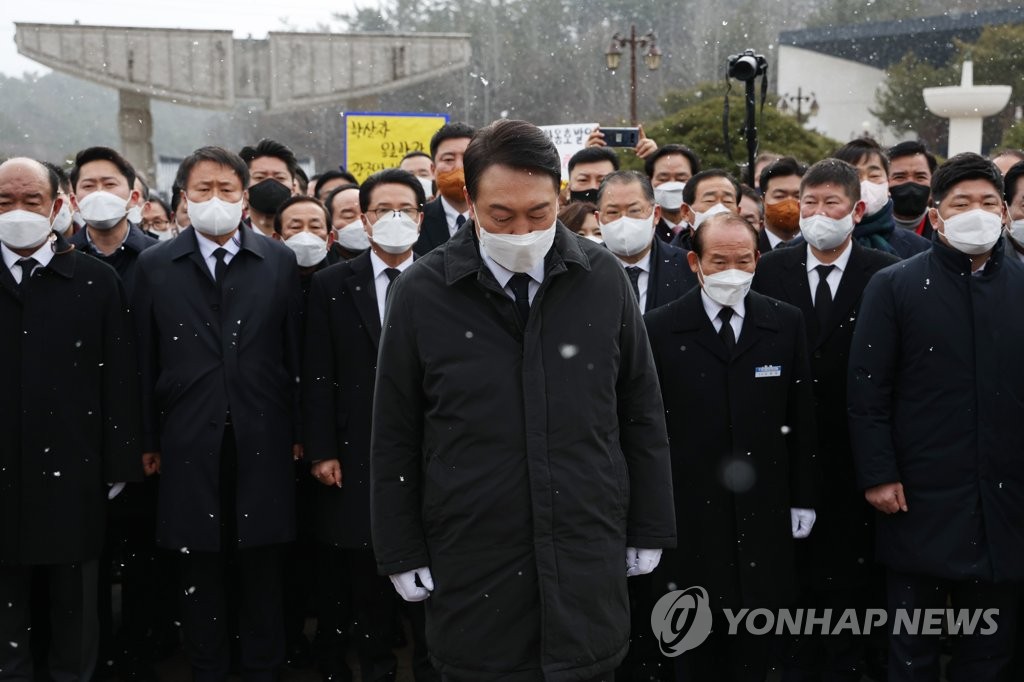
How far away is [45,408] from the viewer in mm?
4711

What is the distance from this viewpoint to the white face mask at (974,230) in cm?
437

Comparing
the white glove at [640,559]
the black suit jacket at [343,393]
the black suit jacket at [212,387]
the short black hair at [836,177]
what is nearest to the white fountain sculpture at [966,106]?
the short black hair at [836,177]

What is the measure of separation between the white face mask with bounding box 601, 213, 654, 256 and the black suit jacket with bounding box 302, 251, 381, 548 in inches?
46.5

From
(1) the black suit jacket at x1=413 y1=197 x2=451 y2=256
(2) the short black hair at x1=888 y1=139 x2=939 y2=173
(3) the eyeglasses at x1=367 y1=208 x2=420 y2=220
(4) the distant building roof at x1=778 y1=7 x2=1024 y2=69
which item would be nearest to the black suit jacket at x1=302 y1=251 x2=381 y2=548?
(3) the eyeglasses at x1=367 y1=208 x2=420 y2=220

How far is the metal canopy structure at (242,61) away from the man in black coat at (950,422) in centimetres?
1325

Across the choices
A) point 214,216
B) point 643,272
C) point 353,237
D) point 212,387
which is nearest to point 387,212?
point 353,237

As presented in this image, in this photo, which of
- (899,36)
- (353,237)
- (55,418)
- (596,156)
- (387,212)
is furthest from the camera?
(899,36)

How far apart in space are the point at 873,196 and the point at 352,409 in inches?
117

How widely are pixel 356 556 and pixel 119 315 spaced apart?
5.10 feet

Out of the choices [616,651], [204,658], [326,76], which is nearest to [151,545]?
[204,658]

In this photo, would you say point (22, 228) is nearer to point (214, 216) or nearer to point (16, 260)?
point (16, 260)

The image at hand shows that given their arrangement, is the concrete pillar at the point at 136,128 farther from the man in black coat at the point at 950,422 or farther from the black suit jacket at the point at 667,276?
the man in black coat at the point at 950,422

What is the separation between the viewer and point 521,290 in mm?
3336

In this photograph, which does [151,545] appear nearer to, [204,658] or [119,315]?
[204,658]
